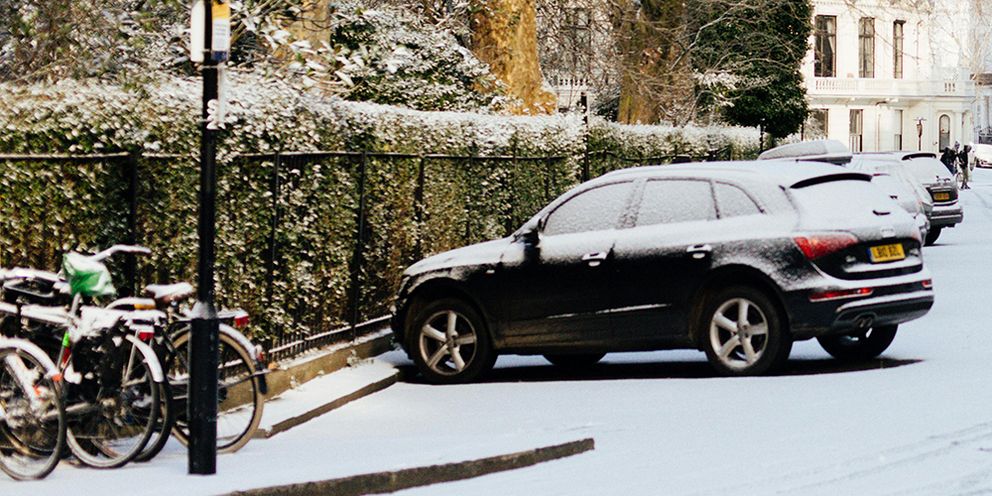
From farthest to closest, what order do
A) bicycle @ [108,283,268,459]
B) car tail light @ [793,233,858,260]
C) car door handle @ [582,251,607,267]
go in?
car door handle @ [582,251,607,267]
car tail light @ [793,233,858,260]
bicycle @ [108,283,268,459]

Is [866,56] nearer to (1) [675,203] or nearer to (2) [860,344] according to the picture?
(2) [860,344]

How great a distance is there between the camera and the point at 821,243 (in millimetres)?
12688

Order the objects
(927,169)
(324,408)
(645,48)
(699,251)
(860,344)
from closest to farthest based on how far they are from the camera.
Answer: (324,408), (699,251), (860,344), (927,169), (645,48)

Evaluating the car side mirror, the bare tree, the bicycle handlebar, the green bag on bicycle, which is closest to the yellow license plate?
the car side mirror

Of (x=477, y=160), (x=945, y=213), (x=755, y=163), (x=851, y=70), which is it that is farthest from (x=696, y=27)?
(x=851, y=70)

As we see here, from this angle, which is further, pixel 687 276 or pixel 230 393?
pixel 687 276

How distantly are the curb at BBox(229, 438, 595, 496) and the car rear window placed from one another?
13.2ft

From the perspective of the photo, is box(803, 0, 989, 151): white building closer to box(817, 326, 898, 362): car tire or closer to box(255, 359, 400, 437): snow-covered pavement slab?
box(817, 326, 898, 362): car tire

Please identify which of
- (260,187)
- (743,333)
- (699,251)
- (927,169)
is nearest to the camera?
(260,187)

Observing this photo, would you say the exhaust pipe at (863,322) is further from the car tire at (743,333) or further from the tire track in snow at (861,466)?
the tire track in snow at (861,466)

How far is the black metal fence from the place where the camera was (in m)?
10.2

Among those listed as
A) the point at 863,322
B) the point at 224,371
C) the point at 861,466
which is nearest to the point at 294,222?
the point at 224,371

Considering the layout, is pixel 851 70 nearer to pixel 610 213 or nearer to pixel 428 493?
pixel 610 213

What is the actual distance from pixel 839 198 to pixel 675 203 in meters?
1.27
